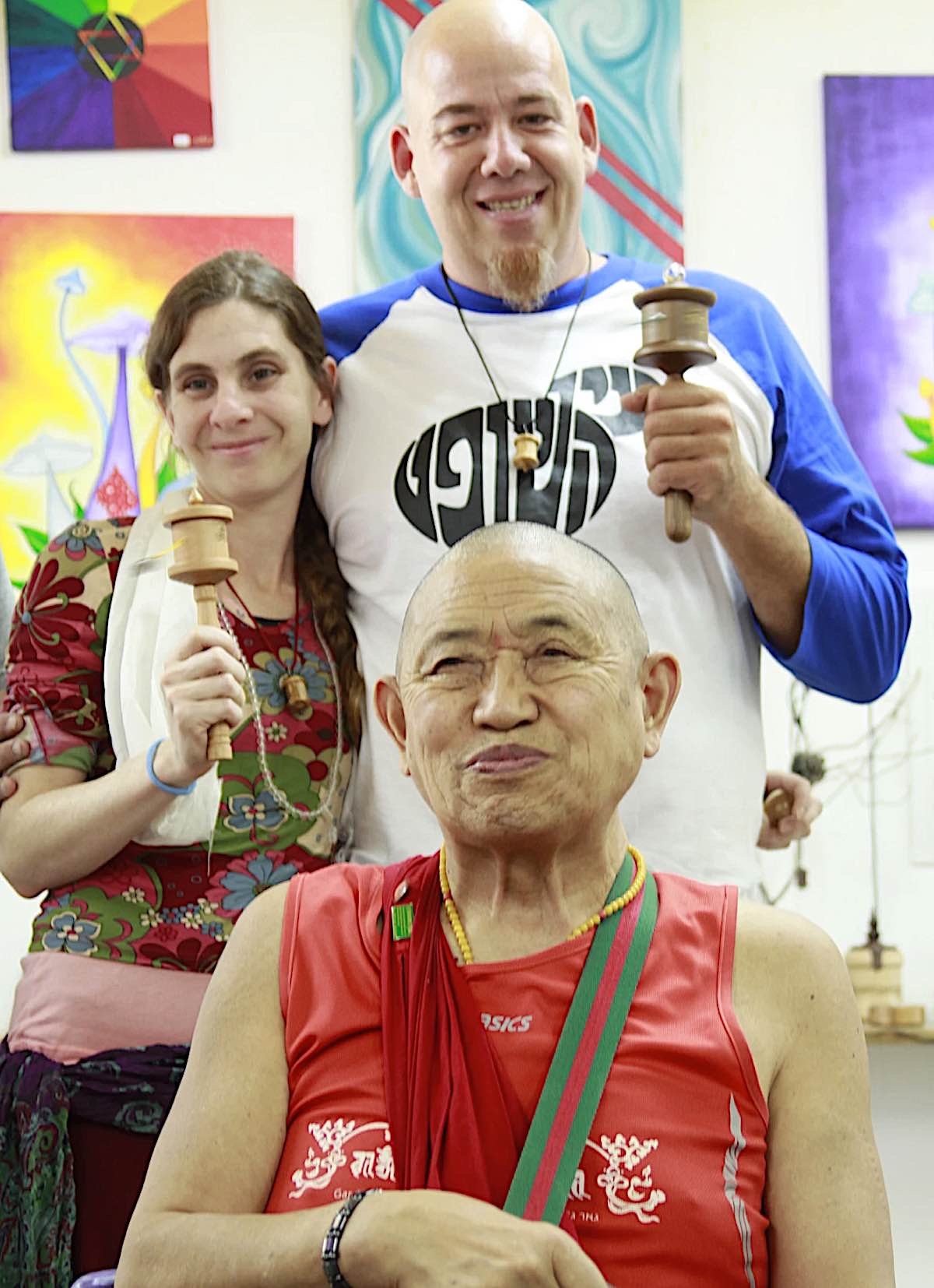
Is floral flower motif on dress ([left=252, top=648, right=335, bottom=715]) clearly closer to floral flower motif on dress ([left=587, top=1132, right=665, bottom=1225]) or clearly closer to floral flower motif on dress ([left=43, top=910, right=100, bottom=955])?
floral flower motif on dress ([left=43, top=910, right=100, bottom=955])

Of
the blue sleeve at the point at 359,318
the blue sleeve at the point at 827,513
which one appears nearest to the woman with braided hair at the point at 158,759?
the blue sleeve at the point at 359,318

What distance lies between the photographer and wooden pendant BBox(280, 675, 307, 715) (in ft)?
6.63

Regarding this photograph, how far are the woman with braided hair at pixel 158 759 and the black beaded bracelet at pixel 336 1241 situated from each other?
0.62 m

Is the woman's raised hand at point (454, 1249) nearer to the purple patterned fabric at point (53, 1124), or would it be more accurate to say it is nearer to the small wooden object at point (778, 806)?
the purple patterned fabric at point (53, 1124)

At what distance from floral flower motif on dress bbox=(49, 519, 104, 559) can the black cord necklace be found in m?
0.56

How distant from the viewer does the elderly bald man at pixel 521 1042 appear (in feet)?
4.35

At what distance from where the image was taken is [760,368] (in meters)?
2.10

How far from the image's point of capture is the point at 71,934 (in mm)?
1943

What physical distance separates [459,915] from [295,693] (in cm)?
56

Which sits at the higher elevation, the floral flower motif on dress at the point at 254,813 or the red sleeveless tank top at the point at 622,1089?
the floral flower motif on dress at the point at 254,813

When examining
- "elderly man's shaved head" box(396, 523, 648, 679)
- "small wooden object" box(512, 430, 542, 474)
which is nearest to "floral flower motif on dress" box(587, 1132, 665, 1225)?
"elderly man's shaved head" box(396, 523, 648, 679)

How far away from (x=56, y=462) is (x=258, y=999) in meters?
2.82

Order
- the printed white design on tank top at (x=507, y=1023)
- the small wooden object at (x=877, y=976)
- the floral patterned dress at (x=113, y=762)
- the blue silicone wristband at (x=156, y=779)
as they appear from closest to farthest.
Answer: the printed white design on tank top at (x=507, y=1023)
the blue silicone wristband at (x=156, y=779)
the floral patterned dress at (x=113, y=762)
the small wooden object at (x=877, y=976)

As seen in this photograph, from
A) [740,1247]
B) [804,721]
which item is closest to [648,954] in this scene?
[740,1247]
